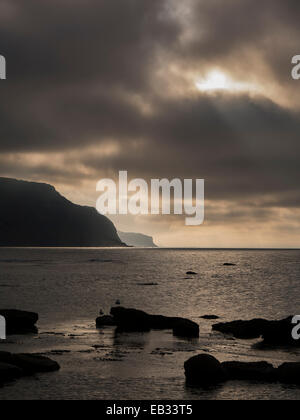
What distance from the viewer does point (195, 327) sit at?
3875 centimetres

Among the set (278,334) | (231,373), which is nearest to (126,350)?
(231,373)

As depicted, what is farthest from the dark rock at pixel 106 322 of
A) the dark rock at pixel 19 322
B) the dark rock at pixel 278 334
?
the dark rock at pixel 278 334

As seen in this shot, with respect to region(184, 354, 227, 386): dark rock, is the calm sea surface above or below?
below

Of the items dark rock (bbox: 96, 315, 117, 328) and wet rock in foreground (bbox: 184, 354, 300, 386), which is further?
dark rock (bbox: 96, 315, 117, 328)

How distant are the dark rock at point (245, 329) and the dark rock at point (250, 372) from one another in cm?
1282

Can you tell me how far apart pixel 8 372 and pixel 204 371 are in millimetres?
9837

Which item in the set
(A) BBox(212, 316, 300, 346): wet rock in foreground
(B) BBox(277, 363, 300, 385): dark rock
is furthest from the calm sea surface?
(A) BBox(212, 316, 300, 346): wet rock in foreground

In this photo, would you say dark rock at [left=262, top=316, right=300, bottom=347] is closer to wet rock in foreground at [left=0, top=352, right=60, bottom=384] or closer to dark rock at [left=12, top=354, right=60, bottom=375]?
dark rock at [left=12, top=354, right=60, bottom=375]

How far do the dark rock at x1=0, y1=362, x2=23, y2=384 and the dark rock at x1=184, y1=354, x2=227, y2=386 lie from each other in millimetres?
8621

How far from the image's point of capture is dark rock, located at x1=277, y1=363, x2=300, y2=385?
2453 centimetres

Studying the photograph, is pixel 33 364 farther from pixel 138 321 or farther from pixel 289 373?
pixel 138 321
